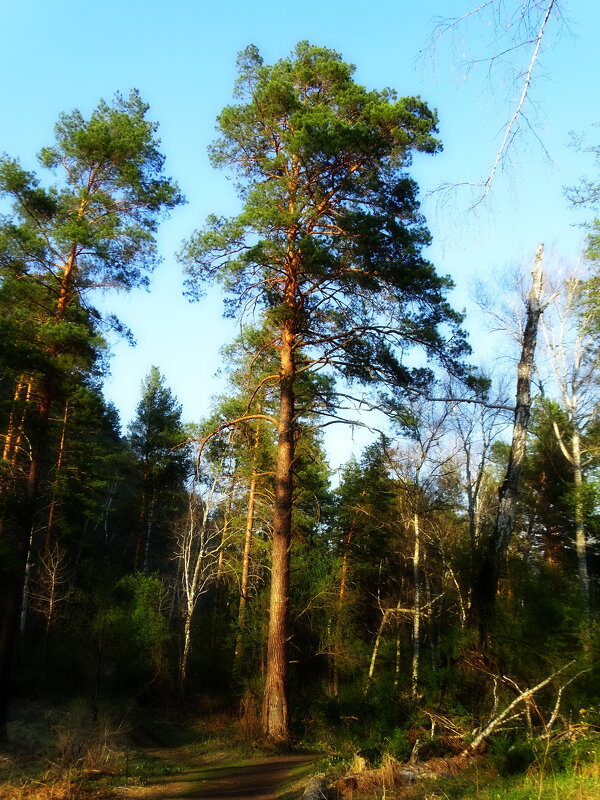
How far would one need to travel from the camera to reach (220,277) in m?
12.3

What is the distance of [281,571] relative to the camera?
11.7 meters

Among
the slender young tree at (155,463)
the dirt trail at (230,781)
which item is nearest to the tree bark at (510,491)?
the dirt trail at (230,781)

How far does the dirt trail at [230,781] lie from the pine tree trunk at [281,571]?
2.66 ft

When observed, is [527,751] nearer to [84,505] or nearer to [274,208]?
[274,208]

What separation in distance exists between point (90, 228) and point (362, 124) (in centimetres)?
636

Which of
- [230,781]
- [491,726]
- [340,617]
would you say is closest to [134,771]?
[230,781]

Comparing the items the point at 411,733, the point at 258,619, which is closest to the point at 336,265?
the point at 411,733

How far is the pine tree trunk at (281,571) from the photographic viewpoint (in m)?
11.2

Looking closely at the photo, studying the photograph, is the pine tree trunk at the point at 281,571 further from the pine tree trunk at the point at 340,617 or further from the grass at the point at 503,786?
the pine tree trunk at the point at 340,617

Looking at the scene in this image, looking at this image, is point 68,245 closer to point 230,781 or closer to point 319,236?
point 319,236

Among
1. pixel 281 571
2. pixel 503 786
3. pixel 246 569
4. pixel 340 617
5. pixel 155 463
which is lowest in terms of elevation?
pixel 503 786

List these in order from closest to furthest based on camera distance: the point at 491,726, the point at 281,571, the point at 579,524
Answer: the point at 491,726
the point at 281,571
the point at 579,524

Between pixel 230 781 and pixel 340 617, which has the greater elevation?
pixel 340 617

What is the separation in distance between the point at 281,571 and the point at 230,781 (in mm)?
3689
